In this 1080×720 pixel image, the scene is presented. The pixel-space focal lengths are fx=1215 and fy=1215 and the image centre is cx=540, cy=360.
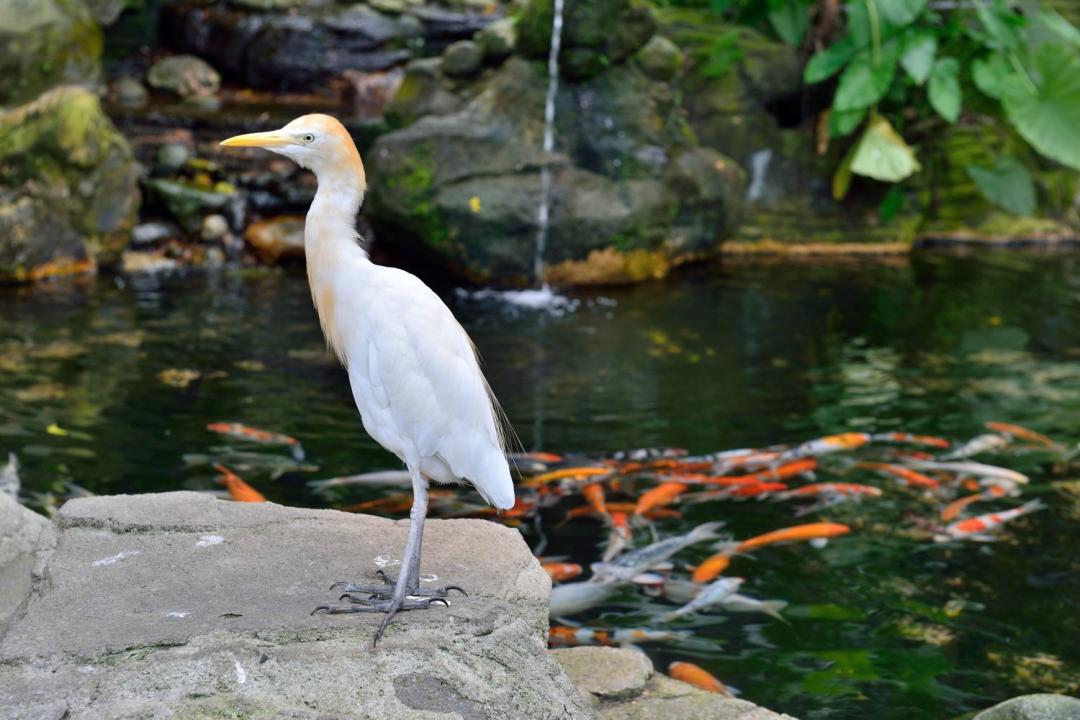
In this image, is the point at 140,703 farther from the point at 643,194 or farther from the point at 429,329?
the point at 643,194

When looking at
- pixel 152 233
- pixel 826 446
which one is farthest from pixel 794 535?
pixel 152 233

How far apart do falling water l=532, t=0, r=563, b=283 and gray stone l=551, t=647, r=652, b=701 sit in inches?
255

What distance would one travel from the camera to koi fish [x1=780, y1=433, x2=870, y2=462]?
263 inches

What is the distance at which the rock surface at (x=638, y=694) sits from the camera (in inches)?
143

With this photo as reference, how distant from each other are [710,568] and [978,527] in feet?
4.89

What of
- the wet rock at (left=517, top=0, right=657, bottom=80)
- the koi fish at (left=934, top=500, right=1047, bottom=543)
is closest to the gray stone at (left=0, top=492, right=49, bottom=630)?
the koi fish at (left=934, top=500, right=1047, bottom=543)

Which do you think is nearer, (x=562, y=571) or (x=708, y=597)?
(x=708, y=597)

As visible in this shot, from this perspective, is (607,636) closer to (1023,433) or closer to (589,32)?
(1023,433)

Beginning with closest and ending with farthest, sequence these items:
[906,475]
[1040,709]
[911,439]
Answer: [1040,709] → [906,475] → [911,439]

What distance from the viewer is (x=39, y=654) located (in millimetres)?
2879

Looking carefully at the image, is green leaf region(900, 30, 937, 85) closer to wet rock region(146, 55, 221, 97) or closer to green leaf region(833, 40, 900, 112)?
green leaf region(833, 40, 900, 112)

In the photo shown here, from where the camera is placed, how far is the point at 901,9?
37.8ft

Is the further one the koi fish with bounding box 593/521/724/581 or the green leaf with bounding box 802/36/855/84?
the green leaf with bounding box 802/36/855/84

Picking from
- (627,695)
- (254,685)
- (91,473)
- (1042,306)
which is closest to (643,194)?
(1042,306)
